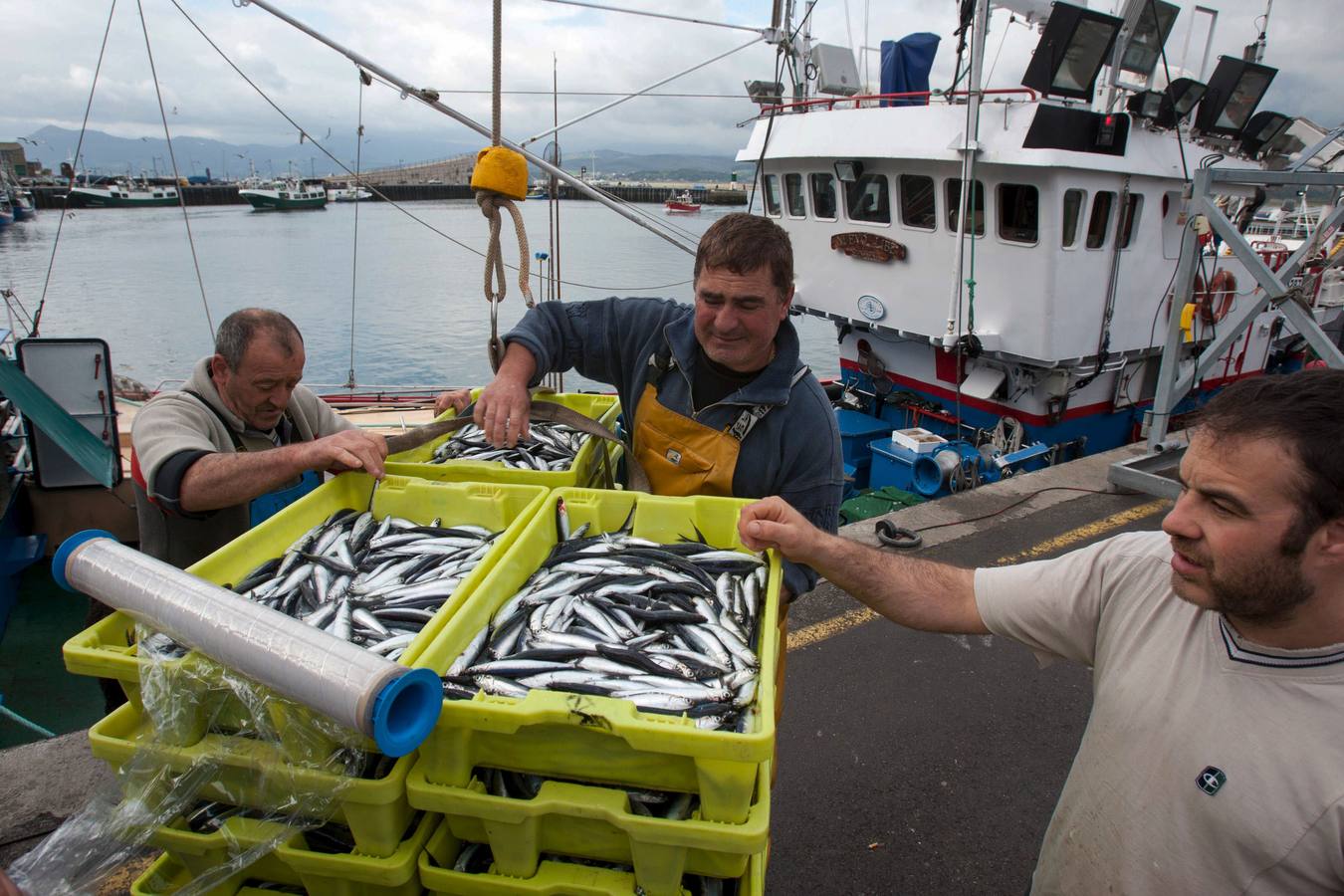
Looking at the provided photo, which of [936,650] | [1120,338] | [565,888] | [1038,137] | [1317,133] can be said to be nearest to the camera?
[565,888]

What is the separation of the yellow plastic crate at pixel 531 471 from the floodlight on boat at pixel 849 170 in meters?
7.62

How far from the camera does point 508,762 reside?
5.39 feet

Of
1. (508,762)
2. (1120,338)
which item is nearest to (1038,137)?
(1120,338)

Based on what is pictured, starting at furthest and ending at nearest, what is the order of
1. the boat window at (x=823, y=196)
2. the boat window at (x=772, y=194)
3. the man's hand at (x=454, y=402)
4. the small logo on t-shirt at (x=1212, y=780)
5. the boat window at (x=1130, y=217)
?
the boat window at (x=772, y=194) → the boat window at (x=823, y=196) → the boat window at (x=1130, y=217) → the man's hand at (x=454, y=402) → the small logo on t-shirt at (x=1212, y=780)

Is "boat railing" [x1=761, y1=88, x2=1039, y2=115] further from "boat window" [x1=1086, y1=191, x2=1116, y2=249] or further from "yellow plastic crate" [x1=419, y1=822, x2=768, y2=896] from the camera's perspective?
"yellow plastic crate" [x1=419, y1=822, x2=768, y2=896]

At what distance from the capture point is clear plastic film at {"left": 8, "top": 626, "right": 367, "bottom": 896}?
1.52m

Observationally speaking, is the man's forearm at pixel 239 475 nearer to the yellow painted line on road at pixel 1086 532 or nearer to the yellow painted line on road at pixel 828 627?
the yellow painted line on road at pixel 828 627

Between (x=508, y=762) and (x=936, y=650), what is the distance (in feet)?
11.7

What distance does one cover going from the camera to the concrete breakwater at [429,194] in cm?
7012

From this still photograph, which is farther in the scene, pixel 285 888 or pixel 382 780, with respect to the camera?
pixel 285 888

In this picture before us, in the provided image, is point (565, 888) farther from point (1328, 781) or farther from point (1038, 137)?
point (1038, 137)

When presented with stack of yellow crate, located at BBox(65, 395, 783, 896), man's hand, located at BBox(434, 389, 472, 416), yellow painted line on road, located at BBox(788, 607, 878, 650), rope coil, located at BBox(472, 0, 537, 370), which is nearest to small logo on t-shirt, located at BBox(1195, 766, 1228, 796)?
stack of yellow crate, located at BBox(65, 395, 783, 896)

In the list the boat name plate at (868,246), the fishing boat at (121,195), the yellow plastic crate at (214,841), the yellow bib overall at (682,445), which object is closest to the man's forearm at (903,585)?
the yellow bib overall at (682,445)

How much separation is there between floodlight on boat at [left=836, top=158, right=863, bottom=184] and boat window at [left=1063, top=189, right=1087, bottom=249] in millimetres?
2678
